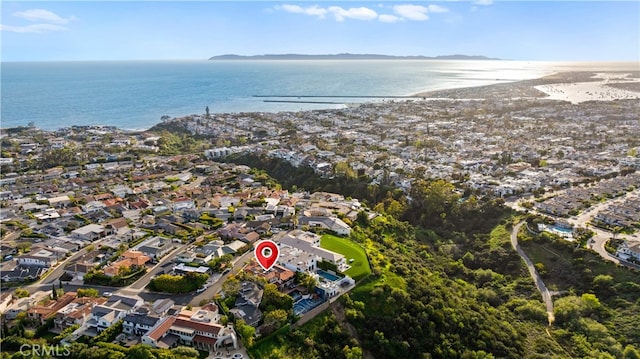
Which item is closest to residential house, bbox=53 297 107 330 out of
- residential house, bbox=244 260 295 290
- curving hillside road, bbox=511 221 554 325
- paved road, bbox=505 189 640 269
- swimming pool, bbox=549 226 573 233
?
residential house, bbox=244 260 295 290

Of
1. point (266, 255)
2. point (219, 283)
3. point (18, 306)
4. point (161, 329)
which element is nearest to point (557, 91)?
point (266, 255)

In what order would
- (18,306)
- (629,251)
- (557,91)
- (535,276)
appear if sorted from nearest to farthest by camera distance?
1. (18,306)
2. (629,251)
3. (535,276)
4. (557,91)

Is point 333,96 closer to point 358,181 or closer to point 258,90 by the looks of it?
point 258,90

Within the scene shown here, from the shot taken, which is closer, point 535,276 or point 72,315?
point 72,315

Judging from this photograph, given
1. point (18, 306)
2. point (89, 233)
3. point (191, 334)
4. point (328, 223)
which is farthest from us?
point (328, 223)

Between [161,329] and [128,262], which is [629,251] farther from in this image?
[128,262]

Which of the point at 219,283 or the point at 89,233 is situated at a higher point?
the point at 219,283
